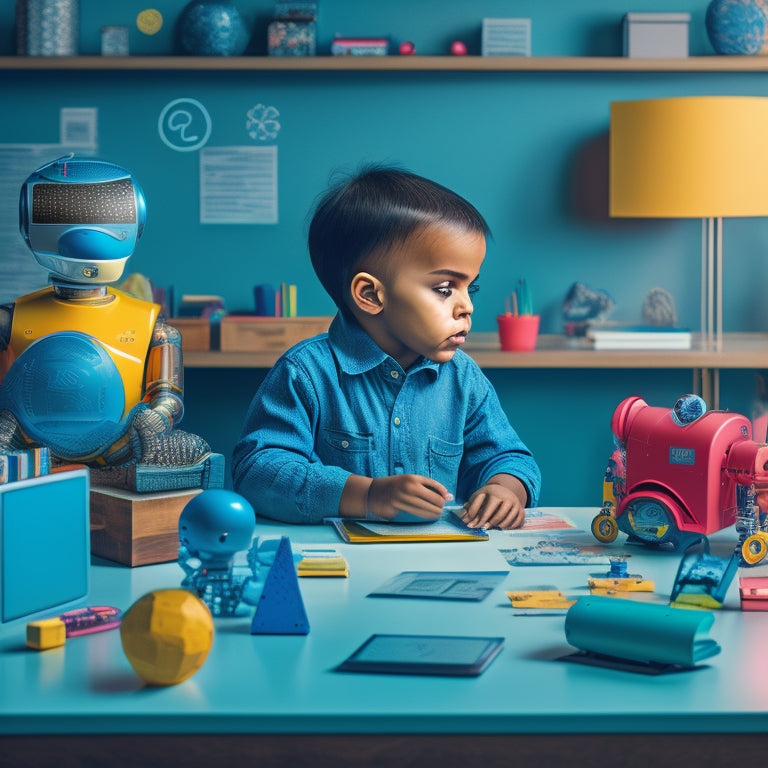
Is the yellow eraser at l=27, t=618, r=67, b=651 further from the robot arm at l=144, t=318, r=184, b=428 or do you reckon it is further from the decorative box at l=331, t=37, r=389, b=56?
the decorative box at l=331, t=37, r=389, b=56

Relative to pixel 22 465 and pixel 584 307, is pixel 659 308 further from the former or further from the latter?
pixel 22 465

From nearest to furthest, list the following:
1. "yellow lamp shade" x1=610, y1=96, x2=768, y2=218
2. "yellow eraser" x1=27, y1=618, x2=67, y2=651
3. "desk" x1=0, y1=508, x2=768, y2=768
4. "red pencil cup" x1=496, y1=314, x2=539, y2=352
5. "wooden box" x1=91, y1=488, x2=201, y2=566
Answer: "desk" x1=0, y1=508, x2=768, y2=768 < "yellow eraser" x1=27, y1=618, x2=67, y2=651 < "wooden box" x1=91, y1=488, x2=201, y2=566 < "yellow lamp shade" x1=610, y1=96, x2=768, y2=218 < "red pencil cup" x1=496, y1=314, x2=539, y2=352

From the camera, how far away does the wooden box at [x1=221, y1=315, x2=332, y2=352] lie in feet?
9.18

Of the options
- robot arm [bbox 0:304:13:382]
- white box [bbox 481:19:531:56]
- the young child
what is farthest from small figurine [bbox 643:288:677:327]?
robot arm [bbox 0:304:13:382]

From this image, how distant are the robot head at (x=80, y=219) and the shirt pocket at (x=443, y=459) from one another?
1.70 ft

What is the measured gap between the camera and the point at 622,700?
734mm

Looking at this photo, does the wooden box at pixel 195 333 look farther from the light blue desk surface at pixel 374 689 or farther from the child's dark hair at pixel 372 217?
the light blue desk surface at pixel 374 689

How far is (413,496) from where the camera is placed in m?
1.26

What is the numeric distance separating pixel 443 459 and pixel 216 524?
70 cm

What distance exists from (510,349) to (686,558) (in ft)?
6.10

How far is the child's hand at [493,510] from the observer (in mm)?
1300

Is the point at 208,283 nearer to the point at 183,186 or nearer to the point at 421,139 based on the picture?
the point at 183,186

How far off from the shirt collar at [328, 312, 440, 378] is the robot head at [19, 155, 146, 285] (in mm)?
345

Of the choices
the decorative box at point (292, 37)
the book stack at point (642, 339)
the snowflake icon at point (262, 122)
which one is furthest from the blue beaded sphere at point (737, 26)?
the snowflake icon at point (262, 122)
